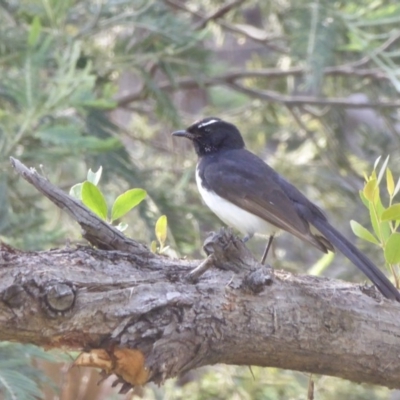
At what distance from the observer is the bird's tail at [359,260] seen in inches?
120

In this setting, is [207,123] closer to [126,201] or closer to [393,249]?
[126,201]

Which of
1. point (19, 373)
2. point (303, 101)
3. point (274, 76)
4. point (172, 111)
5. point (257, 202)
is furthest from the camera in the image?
point (274, 76)

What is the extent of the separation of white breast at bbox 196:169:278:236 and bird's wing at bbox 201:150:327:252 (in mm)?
28

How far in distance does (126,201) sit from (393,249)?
0.91 metres

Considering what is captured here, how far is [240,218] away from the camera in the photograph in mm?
4133

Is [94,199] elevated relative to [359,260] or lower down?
elevated

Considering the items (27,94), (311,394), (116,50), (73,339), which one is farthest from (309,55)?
(73,339)

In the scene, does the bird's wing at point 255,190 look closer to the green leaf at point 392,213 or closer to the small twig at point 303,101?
the green leaf at point 392,213

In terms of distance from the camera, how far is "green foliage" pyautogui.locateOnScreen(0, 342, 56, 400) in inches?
130

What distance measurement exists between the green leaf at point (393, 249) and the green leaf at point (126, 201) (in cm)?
83

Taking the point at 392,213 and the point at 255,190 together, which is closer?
the point at 392,213

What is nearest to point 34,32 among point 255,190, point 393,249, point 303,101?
point 255,190

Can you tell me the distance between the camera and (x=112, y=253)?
257 centimetres

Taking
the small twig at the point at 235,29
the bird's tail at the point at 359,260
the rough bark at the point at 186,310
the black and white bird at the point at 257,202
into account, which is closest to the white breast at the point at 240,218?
the black and white bird at the point at 257,202
